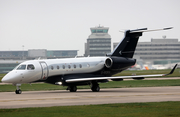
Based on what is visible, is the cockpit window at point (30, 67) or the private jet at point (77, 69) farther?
the cockpit window at point (30, 67)

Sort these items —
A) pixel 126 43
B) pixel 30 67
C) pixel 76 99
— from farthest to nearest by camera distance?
pixel 126 43 → pixel 30 67 → pixel 76 99

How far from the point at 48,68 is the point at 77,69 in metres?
3.53

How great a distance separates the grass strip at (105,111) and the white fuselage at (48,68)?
1321cm

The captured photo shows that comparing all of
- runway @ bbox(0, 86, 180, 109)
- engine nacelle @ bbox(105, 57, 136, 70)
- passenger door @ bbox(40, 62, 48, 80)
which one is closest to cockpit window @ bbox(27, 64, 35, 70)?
passenger door @ bbox(40, 62, 48, 80)

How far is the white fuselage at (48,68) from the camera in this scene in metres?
31.6

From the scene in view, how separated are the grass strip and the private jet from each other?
13.4 meters

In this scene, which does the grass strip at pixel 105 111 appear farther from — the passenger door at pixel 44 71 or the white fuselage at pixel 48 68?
the passenger door at pixel 44 71

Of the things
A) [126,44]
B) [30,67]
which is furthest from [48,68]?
[126,44]

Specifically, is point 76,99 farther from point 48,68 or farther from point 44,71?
point 48,68

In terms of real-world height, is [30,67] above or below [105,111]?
above

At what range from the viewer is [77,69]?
35.7m

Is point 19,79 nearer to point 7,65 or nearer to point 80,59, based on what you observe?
point 80,59

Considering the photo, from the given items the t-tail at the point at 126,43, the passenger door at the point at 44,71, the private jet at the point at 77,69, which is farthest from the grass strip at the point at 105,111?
the t-tail at the point at 126,43

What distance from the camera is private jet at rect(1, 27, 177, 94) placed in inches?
1266
